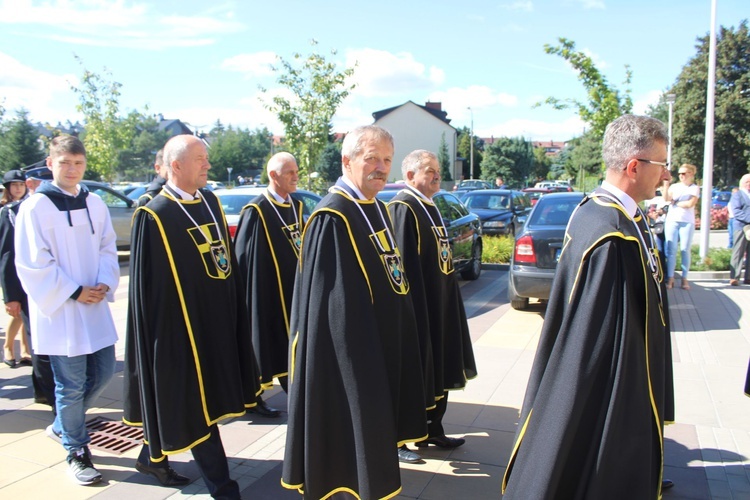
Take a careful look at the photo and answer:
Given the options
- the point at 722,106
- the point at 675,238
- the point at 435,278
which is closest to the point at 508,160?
the point at 722,106

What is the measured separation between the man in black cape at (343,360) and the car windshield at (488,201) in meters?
14.3

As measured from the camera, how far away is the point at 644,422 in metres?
2.37

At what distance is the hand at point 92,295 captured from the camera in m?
3.81

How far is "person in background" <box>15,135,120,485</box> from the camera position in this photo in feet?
12.3

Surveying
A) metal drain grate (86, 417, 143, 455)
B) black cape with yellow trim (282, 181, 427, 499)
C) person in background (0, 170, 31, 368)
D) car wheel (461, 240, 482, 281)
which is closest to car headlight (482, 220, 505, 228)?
car wheel (461, 240, 482, 281)

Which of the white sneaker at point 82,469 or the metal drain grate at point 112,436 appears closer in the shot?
the white sneaker at point 82,469

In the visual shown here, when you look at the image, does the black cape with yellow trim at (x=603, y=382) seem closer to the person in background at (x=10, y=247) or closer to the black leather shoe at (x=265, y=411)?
the black leather shoe at (x=265, y=411)

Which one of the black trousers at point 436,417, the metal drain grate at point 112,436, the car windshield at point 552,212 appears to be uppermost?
the car windshield at point 552,212

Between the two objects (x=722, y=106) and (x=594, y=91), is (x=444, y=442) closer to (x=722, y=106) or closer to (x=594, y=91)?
(x=594, y=91)

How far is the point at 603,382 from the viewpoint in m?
2.41

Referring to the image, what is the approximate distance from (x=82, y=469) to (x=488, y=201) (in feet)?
48.2

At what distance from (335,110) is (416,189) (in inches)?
573

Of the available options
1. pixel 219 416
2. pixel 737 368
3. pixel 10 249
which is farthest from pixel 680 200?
pixel 10 249

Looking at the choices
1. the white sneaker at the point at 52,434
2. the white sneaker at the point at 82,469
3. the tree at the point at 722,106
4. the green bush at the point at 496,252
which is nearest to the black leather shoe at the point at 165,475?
the white sneaker at the point at 82,469
